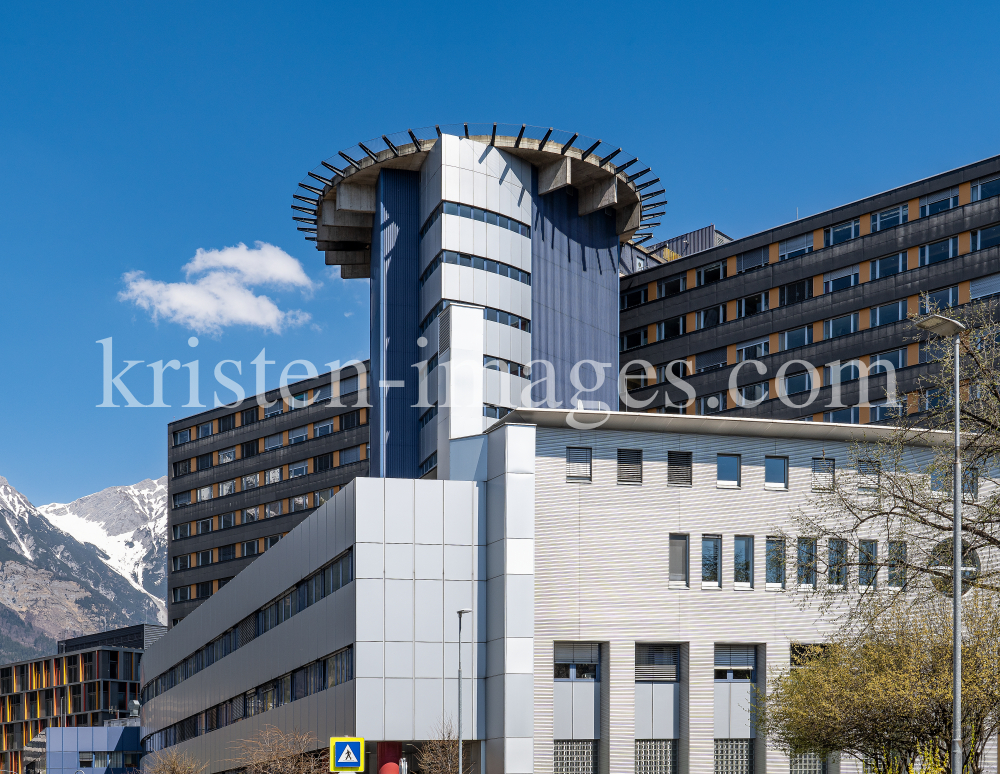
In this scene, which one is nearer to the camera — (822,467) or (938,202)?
(822,467)

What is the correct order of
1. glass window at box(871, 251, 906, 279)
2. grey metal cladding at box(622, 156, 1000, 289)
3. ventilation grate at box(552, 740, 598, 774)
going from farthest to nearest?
glass window at box(871, 251, 906, 279)
grey metal cladding at box(622, 156, 1000, 289)
ventilation grate at box(552, 740, 598, 774)

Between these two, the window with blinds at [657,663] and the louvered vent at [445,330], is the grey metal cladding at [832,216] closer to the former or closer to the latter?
the louvered vent at [445,330]

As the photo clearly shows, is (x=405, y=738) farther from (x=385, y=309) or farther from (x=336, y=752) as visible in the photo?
(x=385, y=309)

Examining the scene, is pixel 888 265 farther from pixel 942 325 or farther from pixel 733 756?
pixel 942 325

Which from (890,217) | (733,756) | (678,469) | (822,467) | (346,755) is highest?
(890,217)

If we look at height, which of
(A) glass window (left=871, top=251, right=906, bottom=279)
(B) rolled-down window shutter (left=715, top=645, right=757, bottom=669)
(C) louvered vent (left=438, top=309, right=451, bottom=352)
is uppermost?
(A) glass window (left=871, top=251, right=906, bottom=279)

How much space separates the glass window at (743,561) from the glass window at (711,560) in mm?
599

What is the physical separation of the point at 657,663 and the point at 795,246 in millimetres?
40121

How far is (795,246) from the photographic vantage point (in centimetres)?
7519

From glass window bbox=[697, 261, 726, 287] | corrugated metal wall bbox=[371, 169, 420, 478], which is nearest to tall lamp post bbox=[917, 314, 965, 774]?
corrugated metal wall bbox=[371, 169, 420, 478]

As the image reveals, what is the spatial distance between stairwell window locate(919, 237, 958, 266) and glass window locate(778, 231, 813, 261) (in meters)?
7.95

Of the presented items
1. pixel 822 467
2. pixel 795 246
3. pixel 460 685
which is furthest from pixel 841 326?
pixel 460 685

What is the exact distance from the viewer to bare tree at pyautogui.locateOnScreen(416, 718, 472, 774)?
3928 centimetres

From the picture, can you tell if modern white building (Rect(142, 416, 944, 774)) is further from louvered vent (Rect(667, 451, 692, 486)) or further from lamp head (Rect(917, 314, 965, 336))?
lamp head (Rect(917, 314, 965, 336))
